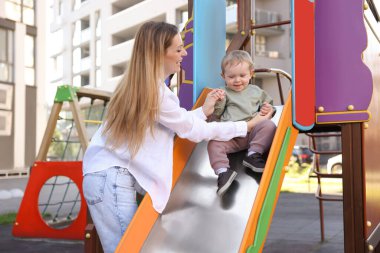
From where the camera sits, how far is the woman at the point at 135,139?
6.38 feet

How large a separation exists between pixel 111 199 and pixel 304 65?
143 cm

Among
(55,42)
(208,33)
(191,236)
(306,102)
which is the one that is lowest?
(191,236)

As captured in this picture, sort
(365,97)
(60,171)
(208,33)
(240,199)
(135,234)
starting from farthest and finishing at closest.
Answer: (60,171), (208,33), (365,97), (240,199), (135,234)

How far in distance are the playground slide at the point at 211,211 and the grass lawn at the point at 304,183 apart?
6546 mm

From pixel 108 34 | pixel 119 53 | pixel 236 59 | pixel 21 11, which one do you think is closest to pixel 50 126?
pixel 236 59

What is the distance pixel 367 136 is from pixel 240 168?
80cm

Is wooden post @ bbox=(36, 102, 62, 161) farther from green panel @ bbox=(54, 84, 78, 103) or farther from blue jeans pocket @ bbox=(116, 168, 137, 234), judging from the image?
blue jeans pocket @ bbox=(116, 168, 137, 234)

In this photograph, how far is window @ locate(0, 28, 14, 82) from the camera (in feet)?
48.6

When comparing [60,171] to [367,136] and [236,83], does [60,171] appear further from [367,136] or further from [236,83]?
[367,136]

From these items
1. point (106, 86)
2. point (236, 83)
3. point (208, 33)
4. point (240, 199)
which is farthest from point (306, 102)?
point (106, 86)

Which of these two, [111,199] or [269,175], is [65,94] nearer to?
[269,175]

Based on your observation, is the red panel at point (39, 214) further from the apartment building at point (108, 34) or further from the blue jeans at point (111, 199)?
the apartment building at point (108, 34)

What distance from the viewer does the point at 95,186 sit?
1.95 m

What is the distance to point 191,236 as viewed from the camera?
7.77 ft
